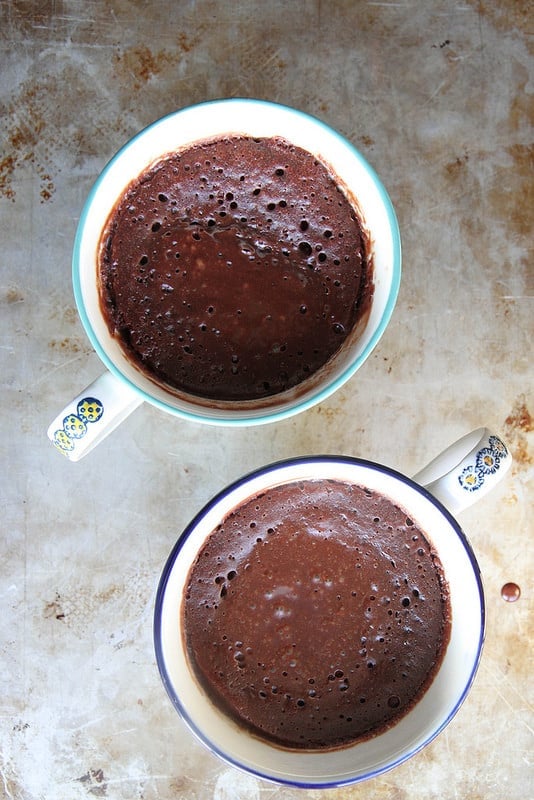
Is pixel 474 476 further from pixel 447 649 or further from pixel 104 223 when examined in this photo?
pixel 104 223

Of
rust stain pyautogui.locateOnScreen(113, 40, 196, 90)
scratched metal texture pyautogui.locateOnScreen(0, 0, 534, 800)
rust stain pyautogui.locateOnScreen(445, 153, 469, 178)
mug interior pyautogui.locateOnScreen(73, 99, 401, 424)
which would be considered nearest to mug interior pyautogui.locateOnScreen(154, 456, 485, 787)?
mug interior pyautogui.locateOnScreen(73, 99, 401, 424)

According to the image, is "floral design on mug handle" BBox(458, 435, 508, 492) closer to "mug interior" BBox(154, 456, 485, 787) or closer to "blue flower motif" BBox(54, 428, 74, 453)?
"mug interior" BBox(154, 456, 485, 787)

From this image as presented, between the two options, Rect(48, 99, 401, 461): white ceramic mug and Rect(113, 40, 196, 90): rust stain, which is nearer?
Rect(48, 99, 401, 461): white ceramic mug

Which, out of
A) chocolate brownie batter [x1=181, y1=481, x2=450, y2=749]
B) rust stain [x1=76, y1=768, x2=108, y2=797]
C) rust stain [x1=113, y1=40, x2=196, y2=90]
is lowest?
rust stain [x1=76, y1=768, x2=108, y2=797]

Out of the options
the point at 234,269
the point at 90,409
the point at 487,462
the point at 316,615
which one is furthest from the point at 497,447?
the point at 90,409

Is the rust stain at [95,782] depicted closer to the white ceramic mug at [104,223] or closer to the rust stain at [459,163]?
the white ceramic mug at [104,223]

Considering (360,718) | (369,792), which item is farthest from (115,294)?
(369,792)
